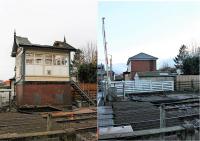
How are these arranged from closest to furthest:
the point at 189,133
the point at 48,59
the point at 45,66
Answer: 1. the point at 189,133
2. the point at 45,66
3. the point at 48,59

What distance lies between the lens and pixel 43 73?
13.2 metres

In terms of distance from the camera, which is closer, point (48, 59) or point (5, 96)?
point (48, 59)

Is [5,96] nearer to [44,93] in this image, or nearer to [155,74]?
[44,93]

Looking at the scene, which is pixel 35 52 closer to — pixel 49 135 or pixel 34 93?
pixel 34 93

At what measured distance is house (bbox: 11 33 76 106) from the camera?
12750 millimetres

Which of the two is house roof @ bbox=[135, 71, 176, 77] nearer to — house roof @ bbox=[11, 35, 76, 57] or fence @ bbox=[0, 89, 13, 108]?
house roof @ bbox=[11, 35, 76, 57]

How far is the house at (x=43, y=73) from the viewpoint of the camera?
12.8 metres

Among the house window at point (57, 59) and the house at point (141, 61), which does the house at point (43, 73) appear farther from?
the house at point (141, 61)

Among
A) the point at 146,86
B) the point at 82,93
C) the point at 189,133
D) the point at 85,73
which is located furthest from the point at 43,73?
the point at 189,133

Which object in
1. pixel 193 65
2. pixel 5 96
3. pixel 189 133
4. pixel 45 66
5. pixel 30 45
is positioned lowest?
pixel 5 96

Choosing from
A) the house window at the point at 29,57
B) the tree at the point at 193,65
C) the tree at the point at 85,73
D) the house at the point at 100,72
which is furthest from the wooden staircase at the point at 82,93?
the house at the point at 100,72

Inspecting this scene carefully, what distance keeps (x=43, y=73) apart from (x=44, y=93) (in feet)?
3.06

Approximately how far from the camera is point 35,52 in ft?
42.7

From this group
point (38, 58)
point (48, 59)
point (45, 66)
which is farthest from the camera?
point (48, 59)
